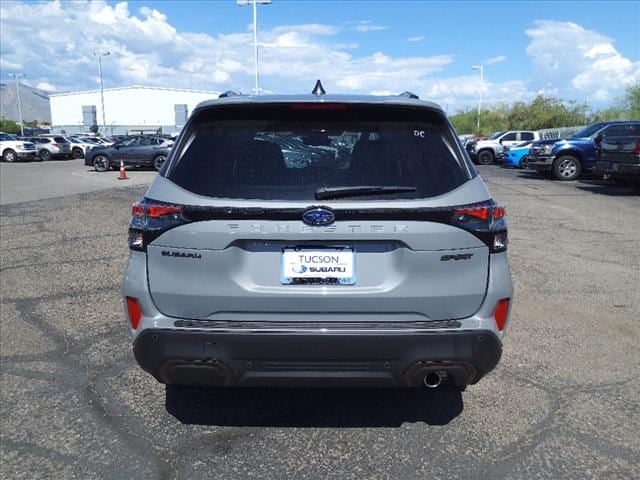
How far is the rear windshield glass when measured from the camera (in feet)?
8.31

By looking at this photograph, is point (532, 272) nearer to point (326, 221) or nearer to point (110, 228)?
point (326, 221)

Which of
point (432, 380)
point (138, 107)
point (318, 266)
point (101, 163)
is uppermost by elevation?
point (138, 107)

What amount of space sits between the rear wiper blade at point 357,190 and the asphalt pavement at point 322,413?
4.63ft

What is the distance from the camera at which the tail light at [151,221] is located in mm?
2484

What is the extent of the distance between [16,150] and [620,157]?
110 ft

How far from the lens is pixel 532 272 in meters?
6.35

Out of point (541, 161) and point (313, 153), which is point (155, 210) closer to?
point (313, 153)

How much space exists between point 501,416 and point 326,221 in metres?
1.76

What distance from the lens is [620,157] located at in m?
13.0

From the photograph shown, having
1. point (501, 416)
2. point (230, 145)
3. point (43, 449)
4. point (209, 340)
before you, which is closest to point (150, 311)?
point (209, 340)

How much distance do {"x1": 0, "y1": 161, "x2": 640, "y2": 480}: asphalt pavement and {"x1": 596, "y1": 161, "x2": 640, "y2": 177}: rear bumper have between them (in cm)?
869

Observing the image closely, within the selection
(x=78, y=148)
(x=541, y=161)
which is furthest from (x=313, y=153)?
(x=78, y=148)

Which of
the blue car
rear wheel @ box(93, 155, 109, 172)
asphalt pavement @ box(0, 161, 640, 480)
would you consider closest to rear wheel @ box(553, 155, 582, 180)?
the blue car

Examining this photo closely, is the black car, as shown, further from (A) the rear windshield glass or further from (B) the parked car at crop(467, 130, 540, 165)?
(A) the rear windshield glass
